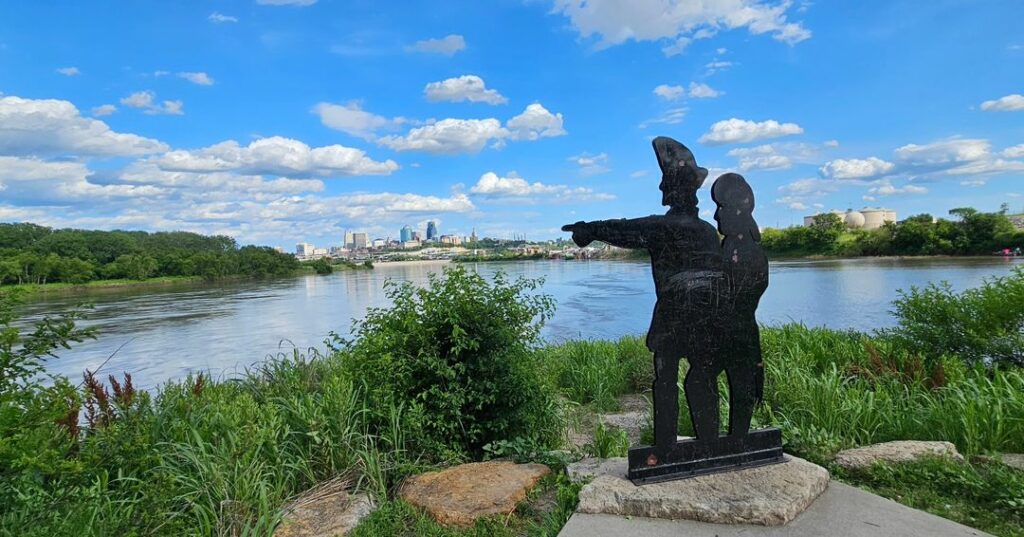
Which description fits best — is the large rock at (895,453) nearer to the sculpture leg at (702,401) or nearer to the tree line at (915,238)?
the sculpture leg at (702,401)

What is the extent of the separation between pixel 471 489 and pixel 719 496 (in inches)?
62.0

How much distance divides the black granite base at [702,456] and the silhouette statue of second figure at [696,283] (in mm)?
65

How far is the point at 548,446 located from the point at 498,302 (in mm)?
1291

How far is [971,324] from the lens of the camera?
20.9ft

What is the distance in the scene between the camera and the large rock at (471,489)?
344 cm

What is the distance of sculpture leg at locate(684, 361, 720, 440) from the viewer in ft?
12.1

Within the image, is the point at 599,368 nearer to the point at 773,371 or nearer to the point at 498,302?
the point at 773,371

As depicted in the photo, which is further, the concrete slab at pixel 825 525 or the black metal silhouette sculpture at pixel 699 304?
the black metal silhouette sculpture at pixel 699 304

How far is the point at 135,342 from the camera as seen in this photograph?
1977 centimetres

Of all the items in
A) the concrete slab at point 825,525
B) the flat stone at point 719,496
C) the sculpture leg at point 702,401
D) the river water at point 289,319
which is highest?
the sculpture leg at point 702,401

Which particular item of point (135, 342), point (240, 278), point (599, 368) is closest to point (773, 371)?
point (599, 368)

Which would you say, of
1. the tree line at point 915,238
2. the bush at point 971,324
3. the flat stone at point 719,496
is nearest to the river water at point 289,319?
the bush at point 971,324

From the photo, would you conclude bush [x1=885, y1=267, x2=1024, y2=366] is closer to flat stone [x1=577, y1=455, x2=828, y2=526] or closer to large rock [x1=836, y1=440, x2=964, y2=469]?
large rock [x1=836, y1=440, x2=964, y2=469]

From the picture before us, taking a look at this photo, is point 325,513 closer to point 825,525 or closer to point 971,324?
point 825,525
